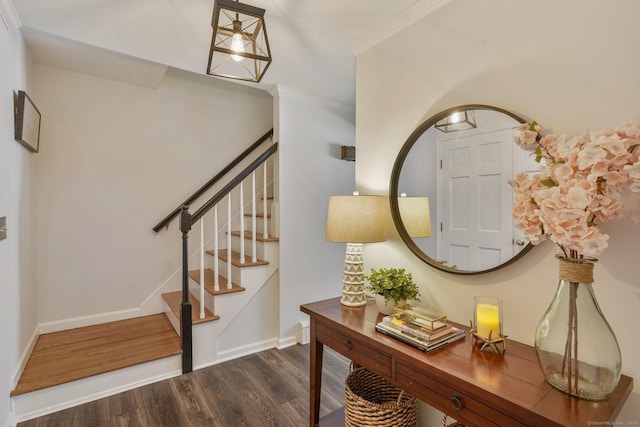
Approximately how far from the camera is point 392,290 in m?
1.58

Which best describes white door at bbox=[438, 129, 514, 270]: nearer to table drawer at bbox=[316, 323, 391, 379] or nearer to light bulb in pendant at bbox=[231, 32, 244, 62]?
table drawer at bbox=[316, 323, 391, 379]

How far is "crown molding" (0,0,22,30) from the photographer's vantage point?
66.7 inches

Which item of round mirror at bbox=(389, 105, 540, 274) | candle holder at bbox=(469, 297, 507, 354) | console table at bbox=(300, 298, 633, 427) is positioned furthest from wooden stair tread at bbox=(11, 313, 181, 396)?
candle holder at bbox=(469, 297, 507, 354)

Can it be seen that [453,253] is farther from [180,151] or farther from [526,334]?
[180,151]

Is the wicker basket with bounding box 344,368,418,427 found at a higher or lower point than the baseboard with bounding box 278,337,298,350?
higher

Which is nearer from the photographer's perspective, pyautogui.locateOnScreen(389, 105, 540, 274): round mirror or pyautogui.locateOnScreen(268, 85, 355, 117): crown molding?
pyautogui.locateOnScreen(389, 105, 540, 274): round mirror

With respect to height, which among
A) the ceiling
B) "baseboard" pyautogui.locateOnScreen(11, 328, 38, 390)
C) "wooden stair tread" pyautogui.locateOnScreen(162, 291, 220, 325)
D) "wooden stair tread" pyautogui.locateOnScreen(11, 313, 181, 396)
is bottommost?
"wooden stair tread" pyautogui.locateOnScreen(11, 313, 181, 396)

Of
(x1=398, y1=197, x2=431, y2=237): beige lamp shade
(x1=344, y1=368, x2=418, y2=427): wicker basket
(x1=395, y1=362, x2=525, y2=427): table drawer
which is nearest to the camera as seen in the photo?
(x1=395, y1=362, x2=525, y2=427): table drawer

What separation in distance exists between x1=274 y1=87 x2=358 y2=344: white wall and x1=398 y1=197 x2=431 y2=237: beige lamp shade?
1.36 m

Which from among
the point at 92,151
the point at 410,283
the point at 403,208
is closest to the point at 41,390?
the point at 92,151

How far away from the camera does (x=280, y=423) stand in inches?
74.4

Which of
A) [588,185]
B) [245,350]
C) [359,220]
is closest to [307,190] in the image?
[359,220]

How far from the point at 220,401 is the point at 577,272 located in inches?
83.6

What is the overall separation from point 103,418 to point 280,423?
1.08m
